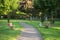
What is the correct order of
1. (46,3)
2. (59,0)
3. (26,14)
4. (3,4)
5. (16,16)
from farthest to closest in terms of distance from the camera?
1. (16,16)
2. (26,14)
3. (46,3)
4. (59,0)
5. (3,4)

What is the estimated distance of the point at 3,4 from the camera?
21875 millimetres

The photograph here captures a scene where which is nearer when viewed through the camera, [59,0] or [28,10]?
[59,0]

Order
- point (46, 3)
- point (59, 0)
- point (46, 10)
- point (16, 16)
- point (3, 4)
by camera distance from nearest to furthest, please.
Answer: point (3, 4), point (59, 0), point (46, 3), point (46, 10), point (16, 16)

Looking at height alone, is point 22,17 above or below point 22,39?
below

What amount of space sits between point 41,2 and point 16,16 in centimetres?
4221

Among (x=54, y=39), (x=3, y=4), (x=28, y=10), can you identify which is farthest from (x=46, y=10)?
(x=28, y=10)

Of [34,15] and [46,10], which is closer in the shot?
[46,10]

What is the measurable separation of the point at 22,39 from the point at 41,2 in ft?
72.9

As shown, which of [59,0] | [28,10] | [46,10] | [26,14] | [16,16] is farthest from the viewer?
[16,16]

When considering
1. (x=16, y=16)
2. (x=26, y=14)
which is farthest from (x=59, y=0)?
(x=16, y=16)

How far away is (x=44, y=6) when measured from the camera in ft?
124

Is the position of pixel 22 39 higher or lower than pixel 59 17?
higher

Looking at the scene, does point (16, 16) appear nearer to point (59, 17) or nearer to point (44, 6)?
point (59, 17)

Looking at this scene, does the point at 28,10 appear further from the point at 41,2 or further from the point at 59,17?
the point at 41,2
